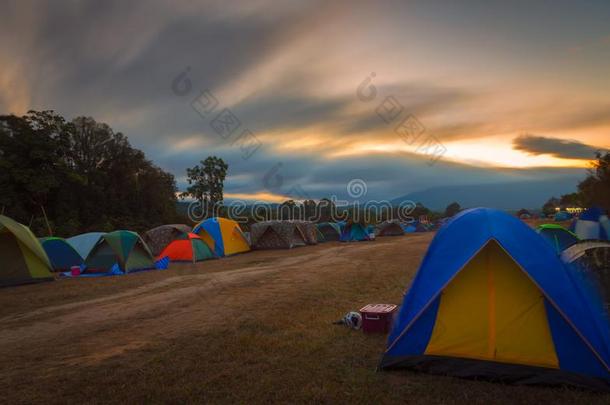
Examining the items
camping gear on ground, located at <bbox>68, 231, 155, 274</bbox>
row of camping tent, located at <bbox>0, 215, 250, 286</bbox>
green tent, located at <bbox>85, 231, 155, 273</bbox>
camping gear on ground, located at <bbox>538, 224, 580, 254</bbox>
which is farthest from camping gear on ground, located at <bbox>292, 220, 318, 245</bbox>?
camping gear on ground, located at <bbox>538, 224, 580, 254</bbox>

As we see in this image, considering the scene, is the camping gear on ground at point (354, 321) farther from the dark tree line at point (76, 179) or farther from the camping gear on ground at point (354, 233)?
the dark tree line at point (76, 179)

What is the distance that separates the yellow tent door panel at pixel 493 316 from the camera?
4.55m

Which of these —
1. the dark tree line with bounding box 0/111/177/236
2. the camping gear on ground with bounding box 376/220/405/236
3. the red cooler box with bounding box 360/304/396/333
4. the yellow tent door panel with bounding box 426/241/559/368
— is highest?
the dark tree line with bounding box 0/111/177/236

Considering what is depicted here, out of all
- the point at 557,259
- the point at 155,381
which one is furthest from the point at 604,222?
the point at 155,381

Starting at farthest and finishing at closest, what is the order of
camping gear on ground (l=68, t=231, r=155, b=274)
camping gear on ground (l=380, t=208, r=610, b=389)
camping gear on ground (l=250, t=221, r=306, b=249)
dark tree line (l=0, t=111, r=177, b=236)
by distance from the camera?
dark tree line (l=0, t=111, r=177, b=236)
camping gear on ground (l=250, t=221, r=306, b=249)
camping gear on ground (l=68, t=231, r=155, b=274)
camping gear on ground (l=380, t=208, r=610, b=389)

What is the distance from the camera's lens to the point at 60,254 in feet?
57.4

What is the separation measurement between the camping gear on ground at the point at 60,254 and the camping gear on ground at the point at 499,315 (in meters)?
17.6

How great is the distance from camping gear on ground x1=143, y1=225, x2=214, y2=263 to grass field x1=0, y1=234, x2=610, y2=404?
860 centimetres

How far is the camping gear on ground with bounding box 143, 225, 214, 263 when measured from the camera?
766 inches

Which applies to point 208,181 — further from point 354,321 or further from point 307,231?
point 354,321

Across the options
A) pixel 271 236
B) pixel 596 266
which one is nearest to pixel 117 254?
pixel 271 236

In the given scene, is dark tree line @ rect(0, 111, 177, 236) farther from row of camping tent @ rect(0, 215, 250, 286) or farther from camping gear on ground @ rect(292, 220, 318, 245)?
camping gear on ground @ rect(292, 220, 318, 245)

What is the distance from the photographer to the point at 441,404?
12.9 ft

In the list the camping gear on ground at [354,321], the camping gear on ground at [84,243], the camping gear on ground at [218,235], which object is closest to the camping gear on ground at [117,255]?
the camping gear on ground at [84,243]
